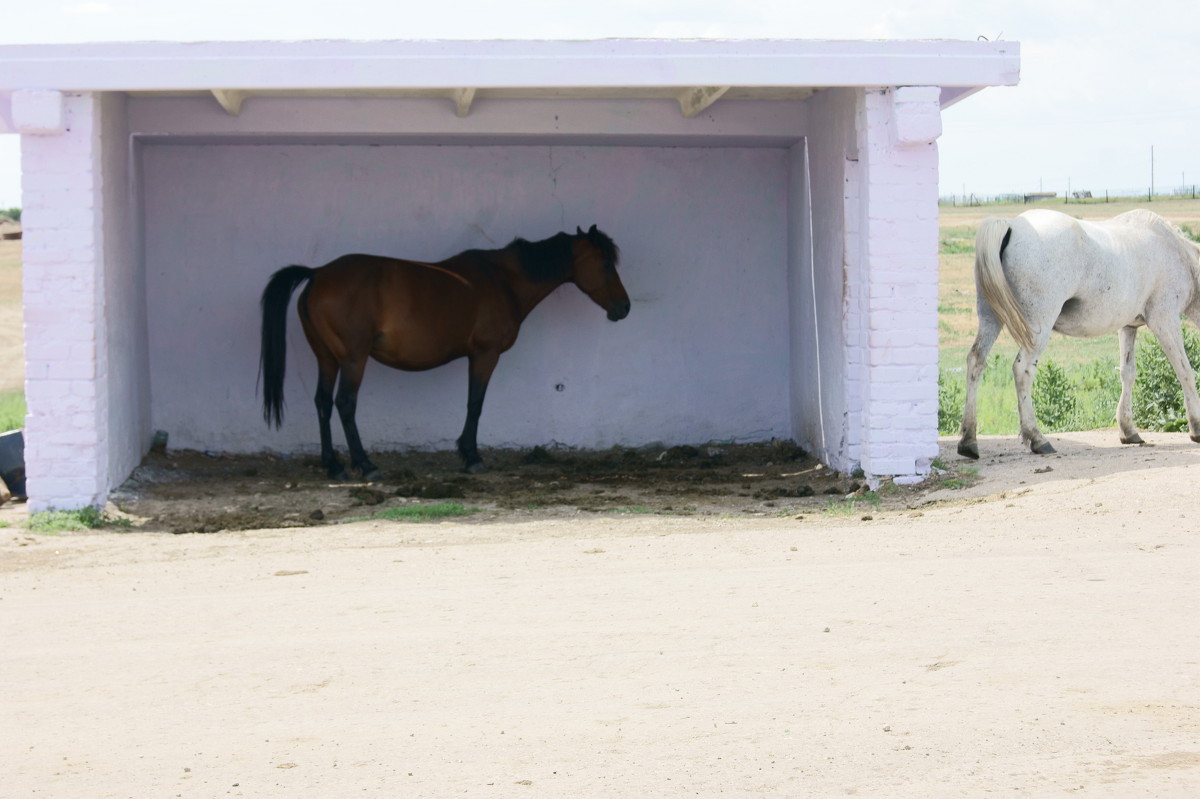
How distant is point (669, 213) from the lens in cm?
1108

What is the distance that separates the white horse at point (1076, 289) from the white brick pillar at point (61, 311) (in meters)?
5.81

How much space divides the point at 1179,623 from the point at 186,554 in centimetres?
474

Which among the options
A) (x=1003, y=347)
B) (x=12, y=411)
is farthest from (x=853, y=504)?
(x=1003, y=347)

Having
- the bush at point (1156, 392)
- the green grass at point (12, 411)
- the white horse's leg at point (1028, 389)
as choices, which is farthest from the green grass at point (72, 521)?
the bush at point (1156, 392)

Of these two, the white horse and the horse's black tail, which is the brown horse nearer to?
the horse's black tail

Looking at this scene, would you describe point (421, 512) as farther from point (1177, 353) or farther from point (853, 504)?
point (1177, 353)

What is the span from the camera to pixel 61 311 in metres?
7.91

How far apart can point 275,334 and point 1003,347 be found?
73.1 feet

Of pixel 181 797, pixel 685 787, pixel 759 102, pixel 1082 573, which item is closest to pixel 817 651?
pixel 685 787

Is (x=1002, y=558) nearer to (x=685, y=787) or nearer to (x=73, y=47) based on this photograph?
(x=685, y=787)

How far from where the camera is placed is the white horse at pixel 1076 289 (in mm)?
8945

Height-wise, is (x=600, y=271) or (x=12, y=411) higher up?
(x=600, y=271)

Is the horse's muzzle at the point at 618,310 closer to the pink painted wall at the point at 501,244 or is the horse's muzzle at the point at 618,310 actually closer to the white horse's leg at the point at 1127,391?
the pink painted wall at the point at 501,244

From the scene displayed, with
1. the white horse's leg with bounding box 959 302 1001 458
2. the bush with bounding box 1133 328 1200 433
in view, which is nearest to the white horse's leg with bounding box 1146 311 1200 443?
the white horse's leg with bounding box 959 302 1001 458
